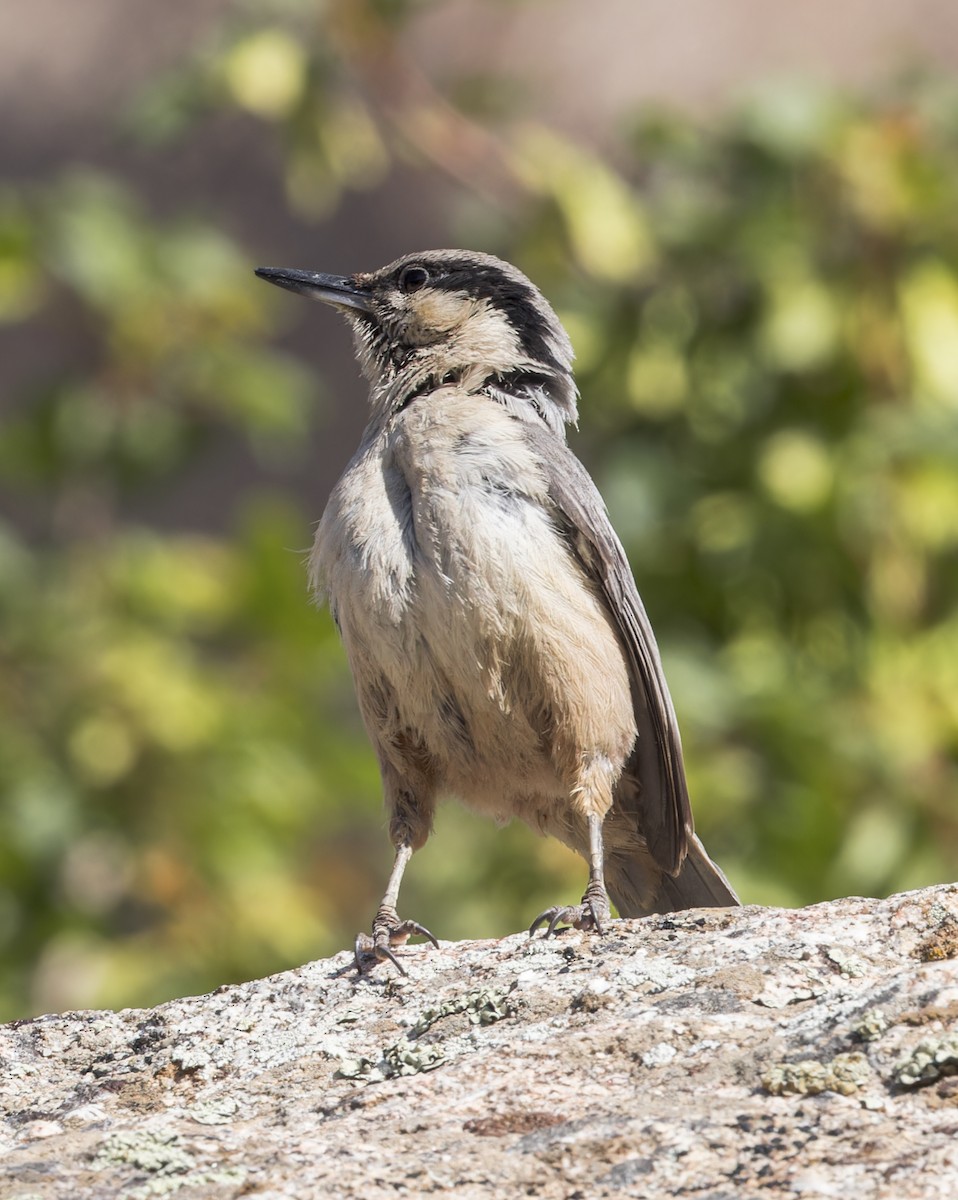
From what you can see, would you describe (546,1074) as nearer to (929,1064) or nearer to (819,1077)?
(819,1077)

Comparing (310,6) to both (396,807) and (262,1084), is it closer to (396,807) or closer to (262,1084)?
(396,807)

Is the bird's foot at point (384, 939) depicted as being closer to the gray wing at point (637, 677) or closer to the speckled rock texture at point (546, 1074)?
the speckled rock texture at point (546, 1074)

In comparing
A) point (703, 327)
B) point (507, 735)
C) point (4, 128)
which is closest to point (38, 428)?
point (703, 327)

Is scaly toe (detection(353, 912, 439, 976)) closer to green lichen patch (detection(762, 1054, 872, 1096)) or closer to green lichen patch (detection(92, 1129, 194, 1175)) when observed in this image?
green lichen patch (detection(92, 1129, 194, 1175))

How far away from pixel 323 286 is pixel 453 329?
0.58 m

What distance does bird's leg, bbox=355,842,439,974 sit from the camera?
380cm

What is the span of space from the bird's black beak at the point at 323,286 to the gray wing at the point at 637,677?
3.30ft

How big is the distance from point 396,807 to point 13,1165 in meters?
2.13

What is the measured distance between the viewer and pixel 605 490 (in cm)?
708

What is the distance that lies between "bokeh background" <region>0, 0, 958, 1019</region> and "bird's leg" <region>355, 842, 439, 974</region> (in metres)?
2.02

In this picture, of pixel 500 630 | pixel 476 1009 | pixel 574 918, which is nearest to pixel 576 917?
pixel 574 918

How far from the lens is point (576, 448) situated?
7.70 metres

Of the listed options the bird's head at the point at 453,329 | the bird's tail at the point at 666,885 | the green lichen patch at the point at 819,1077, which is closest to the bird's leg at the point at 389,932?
the bird's tail at the point at 666,885

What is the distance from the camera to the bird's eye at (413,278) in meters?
5.66
